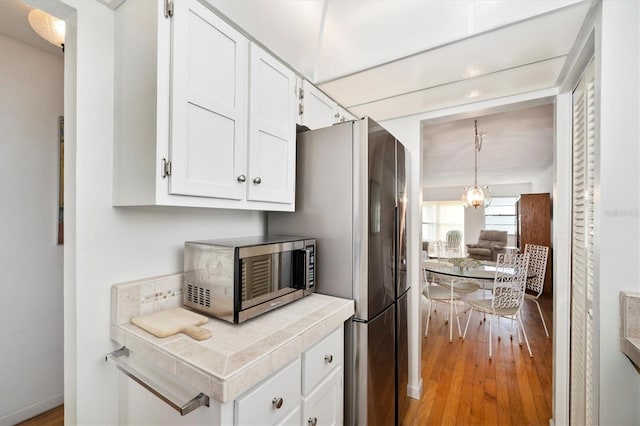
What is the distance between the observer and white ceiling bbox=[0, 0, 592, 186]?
1224 mm

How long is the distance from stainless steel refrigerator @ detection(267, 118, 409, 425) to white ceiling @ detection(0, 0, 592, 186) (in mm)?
414

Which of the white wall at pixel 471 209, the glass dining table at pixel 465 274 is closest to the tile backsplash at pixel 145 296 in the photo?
the glass dining table at pixel 465 274

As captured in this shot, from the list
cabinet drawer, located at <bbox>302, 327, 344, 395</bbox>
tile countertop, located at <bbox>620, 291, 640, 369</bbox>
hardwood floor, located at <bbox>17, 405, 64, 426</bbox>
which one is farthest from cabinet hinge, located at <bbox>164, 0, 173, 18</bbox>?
hardwood floor, located at <bbox>17, 405, 64, 426</bbox>

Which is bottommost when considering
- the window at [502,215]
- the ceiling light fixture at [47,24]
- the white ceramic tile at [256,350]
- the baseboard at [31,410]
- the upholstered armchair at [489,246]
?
the baseboard at [31,410]

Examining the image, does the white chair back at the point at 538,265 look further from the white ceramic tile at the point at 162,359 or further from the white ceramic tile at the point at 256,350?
the white ceramic tile at the point at 162,359

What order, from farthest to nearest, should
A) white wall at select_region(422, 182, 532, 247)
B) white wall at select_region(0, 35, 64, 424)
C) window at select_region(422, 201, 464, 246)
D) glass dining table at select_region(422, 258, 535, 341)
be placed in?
window at select_region(422, 201, 464, 246) → white wall at select_region(422, 182, 532, 247) → glass dining table at select_region(422, 258, 535, 341) → white wall at select_region(0, 35, 64, 424)

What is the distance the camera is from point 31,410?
177 centimetres

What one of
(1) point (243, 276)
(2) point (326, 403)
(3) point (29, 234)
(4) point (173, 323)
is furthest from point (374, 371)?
(3) point (29, 234)

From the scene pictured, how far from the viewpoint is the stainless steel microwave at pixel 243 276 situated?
107 centimetres

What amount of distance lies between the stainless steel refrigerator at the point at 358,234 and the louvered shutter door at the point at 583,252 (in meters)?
0.90

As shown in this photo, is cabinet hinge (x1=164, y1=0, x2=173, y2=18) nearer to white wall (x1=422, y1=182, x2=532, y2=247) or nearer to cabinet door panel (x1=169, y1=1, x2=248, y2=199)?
cabinet door panel (x1=169, y1=1, x2=248, y2=199)

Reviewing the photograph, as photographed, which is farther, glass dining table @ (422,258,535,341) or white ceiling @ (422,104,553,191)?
glass dining table @ (422,258,535,341)

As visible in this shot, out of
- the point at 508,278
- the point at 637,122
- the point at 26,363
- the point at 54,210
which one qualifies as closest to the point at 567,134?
the point at 637,122

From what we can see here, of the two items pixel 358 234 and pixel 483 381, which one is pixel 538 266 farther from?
pixel 358 234
